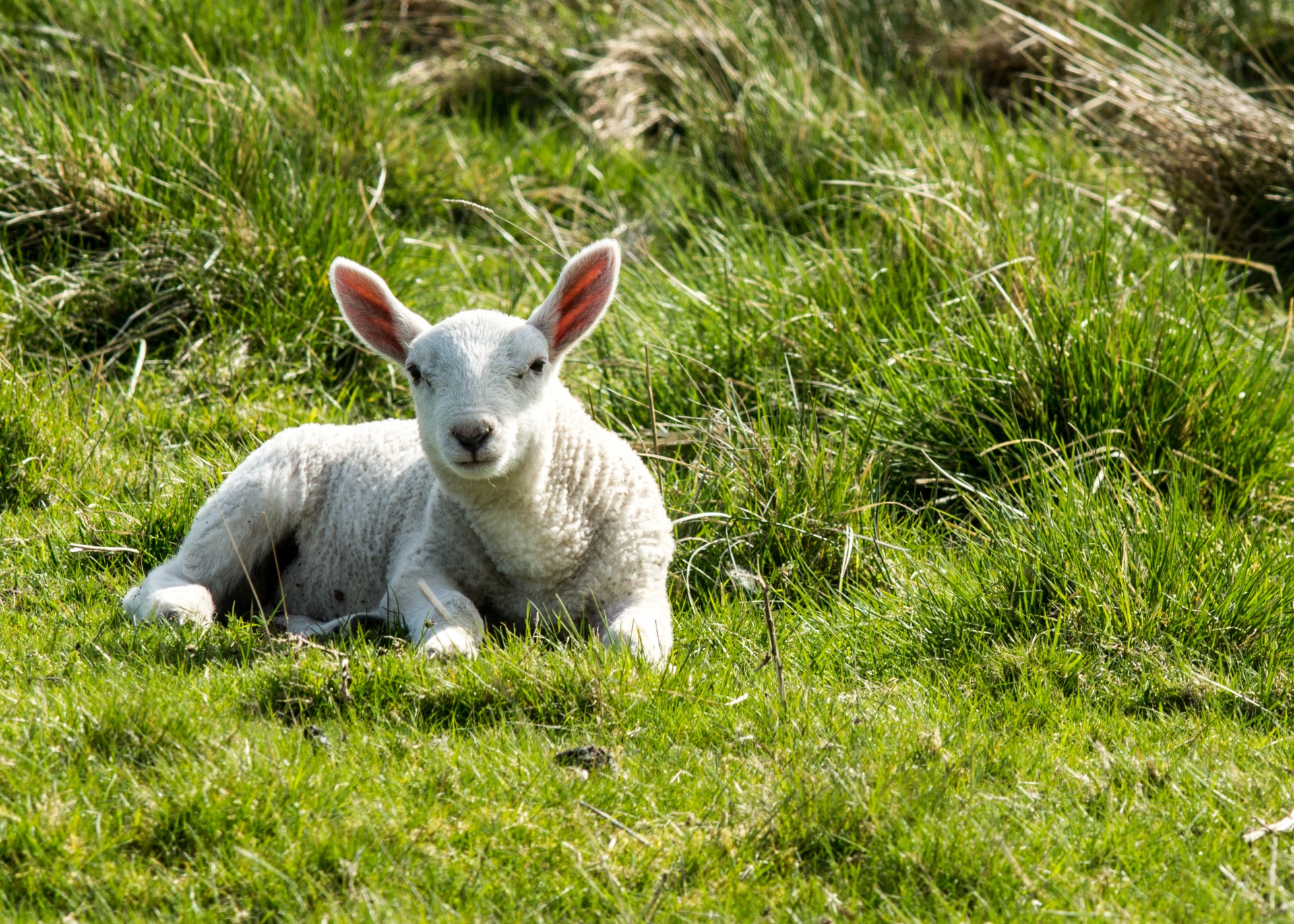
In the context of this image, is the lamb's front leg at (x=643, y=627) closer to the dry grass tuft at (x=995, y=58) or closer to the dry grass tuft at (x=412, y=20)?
the dry grass tuft at (x=995, y=58)

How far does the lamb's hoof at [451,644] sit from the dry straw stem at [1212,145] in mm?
4557

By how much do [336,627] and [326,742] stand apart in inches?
35.3

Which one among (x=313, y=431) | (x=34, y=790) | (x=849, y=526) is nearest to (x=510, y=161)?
(x=313, y=431)

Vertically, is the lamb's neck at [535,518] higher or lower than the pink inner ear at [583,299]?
lower

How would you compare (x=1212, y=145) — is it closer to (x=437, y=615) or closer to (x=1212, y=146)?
(x=1212, y=146)

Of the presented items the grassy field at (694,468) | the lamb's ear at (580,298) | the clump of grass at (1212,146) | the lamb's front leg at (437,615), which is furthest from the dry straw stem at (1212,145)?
the lamb's front leg at (437,615)

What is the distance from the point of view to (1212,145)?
276 inches

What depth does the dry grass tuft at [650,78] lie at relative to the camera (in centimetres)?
798

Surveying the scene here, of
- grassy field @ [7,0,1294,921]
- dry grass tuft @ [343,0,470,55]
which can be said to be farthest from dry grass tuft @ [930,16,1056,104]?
dry grass tuft @ [343,0,470,55]

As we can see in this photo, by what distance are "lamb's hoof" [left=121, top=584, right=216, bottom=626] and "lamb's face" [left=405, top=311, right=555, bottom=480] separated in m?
0.85

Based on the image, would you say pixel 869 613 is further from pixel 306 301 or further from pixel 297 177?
pixel 297 177

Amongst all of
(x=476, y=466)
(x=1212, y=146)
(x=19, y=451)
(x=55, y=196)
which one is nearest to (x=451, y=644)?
(x=476, y=466)

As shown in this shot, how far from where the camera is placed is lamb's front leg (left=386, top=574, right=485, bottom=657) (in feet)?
12.3

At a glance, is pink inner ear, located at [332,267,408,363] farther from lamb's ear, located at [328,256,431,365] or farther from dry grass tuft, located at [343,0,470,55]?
dry grass tuft, located at [343,0,470,55]
